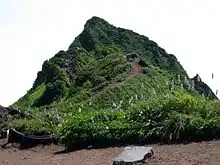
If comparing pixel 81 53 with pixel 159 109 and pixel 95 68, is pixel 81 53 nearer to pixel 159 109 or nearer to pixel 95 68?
pixel 95 68

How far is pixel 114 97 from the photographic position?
21.2m

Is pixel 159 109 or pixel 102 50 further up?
pixel 102 50

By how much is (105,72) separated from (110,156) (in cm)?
1374

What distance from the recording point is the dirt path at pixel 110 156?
34.9ft

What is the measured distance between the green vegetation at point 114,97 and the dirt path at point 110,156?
0.53m

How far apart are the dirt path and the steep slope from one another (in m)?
5.80

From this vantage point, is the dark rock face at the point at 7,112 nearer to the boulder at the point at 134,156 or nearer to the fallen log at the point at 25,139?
the fallen log at the point at 25,139

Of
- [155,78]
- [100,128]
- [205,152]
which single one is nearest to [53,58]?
[155,78]

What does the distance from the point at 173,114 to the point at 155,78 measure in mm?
11389

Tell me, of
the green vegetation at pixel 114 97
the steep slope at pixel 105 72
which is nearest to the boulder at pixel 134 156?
the green vegetation at pixel 114 97

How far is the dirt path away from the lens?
10633mm

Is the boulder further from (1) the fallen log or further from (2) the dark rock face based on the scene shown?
(2) the dark rock face

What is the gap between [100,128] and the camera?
13.6 metres

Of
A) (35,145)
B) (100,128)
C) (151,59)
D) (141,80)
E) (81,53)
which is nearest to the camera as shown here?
(100,128)
